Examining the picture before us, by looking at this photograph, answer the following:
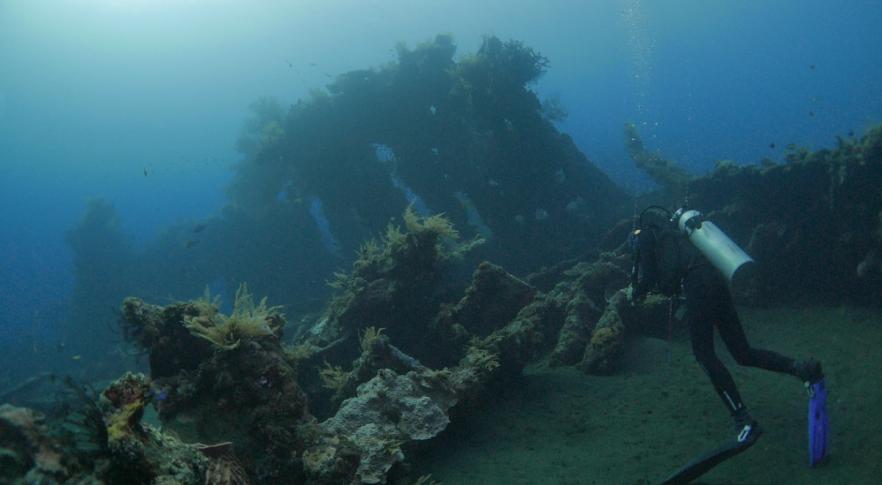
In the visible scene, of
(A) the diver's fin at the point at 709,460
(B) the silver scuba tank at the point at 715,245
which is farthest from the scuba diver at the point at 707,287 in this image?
(A) the diver's fin at the point at 709,460

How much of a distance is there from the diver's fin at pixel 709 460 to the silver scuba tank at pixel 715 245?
6.32 ft

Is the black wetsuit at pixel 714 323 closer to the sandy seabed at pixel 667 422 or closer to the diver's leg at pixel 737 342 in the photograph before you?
the diver's leg at pixel 737 342

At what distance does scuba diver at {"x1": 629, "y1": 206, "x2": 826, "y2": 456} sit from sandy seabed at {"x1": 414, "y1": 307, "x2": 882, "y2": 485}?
0.73 m

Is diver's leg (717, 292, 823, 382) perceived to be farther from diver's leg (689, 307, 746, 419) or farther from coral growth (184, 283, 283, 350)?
coral growth (184, 283, 283, 350)

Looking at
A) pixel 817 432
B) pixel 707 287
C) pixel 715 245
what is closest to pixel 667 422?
pixel 817 432

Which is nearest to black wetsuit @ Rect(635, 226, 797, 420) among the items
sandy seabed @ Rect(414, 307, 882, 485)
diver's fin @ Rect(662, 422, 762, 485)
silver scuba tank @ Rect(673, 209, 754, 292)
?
silver scuba tank @ Rect(673, 209, 754, 292)

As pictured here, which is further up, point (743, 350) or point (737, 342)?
point (737, 342)

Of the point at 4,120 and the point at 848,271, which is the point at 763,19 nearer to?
the point at 848,271

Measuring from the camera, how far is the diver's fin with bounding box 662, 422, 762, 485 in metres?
4.71

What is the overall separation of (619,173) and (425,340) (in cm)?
3714

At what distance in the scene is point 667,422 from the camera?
615 cm

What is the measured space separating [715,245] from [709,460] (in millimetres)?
2649

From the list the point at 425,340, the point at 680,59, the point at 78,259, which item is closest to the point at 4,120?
the point at 78,259

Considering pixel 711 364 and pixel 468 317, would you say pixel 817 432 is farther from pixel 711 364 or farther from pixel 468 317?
pixel 468 317
